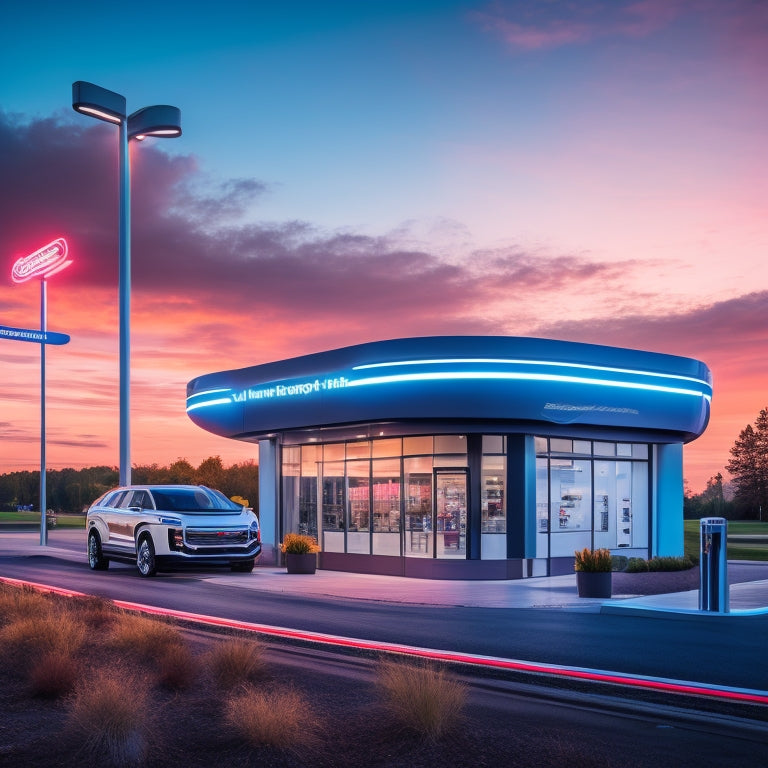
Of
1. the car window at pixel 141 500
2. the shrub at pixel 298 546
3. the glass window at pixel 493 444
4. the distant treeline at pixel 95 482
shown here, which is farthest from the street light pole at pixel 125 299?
the distant treeline at pixel 95 482

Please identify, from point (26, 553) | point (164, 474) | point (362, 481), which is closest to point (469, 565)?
point (362, 481)

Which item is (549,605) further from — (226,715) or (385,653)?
(226,715)

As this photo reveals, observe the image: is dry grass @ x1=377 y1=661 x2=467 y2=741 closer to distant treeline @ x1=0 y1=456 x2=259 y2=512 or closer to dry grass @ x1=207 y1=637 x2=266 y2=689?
dry grass @ x1=207 y1=637 x2=266 y2=689

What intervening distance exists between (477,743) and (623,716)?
2.04m

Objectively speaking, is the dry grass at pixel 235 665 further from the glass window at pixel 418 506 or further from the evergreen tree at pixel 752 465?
the evergreen tree at pixel 752 465

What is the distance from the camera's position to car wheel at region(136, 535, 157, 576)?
892 inches

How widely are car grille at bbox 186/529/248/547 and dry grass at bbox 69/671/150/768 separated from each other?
14.5 meters

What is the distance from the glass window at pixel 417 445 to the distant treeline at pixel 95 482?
60.4 m

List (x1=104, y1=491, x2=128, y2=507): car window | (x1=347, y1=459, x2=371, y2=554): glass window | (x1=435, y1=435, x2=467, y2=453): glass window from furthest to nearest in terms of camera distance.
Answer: (x1=347, y1=459, x2=371, y2=554): glass window → (x1=435, y1=435, x2=467, y2=453): glass window → (x1=104, y1=491, x2=128, y2=507): car window

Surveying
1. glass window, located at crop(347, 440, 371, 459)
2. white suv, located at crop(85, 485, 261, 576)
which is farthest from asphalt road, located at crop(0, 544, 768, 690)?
glass window, located at crop(347, 440, 371, 459)

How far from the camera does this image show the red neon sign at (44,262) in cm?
3597

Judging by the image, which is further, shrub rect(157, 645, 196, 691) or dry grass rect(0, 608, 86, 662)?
dry grass rect(0, 608, 86, 662)

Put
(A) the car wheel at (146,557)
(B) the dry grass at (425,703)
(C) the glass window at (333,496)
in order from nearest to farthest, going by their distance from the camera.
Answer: (B) the dry grass at (425,703) < (A) the car wheel at (146,557) < (C) the glass window at (333,496)

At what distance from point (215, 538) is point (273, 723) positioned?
1568 cm
